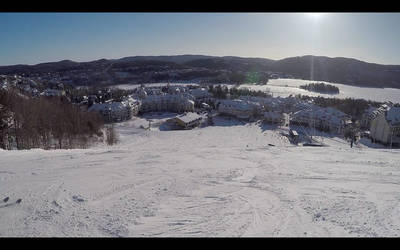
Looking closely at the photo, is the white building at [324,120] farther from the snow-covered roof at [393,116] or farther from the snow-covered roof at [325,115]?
the snow-covered roof at [393,116]

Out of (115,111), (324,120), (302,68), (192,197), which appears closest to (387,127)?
(324,120)

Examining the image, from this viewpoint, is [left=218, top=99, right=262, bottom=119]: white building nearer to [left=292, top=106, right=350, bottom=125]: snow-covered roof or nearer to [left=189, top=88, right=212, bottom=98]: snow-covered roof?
[left=292, top=106, right=350, bottom=125]: snow-covered roof

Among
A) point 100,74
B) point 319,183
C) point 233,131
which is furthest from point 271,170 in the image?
point 100,74

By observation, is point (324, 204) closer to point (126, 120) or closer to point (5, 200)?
point (5, 200)

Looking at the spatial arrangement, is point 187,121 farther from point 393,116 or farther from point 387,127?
point 393,116

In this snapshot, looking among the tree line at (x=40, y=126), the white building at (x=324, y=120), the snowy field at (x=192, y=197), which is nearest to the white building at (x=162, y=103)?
the white building at (x=324, y=120)

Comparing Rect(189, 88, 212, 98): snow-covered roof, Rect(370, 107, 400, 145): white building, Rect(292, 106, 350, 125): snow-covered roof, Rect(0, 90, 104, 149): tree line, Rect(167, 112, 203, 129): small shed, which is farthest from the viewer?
Rect(189, 88, 212, 98): snow-covered roof

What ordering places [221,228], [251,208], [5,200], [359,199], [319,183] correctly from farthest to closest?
[319,183], [359,199], [251,208], [5,200], [221,228]

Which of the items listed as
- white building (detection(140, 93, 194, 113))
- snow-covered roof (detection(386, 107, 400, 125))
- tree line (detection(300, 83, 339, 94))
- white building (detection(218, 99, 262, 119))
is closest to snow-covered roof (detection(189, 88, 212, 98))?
white building (detection(140, 93, 194, 113))

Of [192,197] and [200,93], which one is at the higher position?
[192,197]
